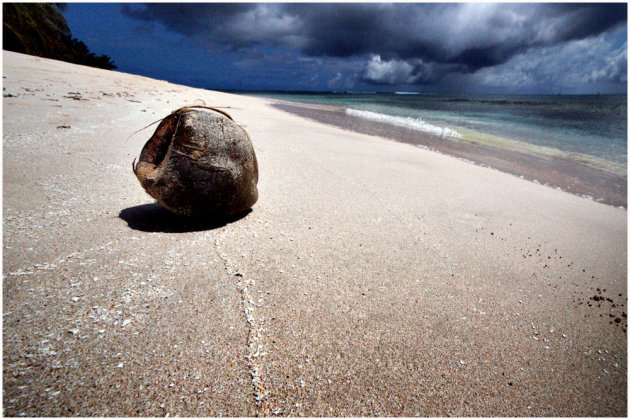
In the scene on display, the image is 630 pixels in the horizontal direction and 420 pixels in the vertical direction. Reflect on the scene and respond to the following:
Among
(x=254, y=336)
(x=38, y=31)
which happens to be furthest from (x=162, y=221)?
(x=38, y=31)

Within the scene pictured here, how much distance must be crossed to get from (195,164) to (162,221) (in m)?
0.66

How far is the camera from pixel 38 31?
16453 millimetres

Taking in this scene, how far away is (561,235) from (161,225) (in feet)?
13.3

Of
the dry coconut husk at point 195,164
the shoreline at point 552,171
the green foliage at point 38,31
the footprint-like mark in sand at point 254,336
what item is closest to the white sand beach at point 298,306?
the footprint-like mark in sand at point 254,336

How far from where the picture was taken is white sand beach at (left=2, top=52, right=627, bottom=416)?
1.24 metres

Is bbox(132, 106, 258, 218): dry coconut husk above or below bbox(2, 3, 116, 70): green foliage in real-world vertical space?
below

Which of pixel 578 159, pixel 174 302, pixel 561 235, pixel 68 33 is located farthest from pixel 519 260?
pixel 68 33

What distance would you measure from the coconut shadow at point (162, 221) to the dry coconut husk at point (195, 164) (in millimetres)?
134

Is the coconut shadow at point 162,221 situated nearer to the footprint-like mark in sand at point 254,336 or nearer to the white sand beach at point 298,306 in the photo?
the white sand beach at point 298,306

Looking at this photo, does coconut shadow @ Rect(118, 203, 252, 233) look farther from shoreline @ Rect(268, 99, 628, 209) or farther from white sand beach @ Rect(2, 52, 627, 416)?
shoreline @ Rect(268, 99, 628, 209)

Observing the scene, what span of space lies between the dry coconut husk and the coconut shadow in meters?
0.13

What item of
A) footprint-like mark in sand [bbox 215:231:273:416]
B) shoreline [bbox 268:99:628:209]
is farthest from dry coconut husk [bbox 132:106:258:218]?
shoreline [bbox 268:99:628:209]

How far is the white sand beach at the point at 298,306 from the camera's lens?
1240 millimetres

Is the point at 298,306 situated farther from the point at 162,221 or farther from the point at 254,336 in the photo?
the point at 162,221
